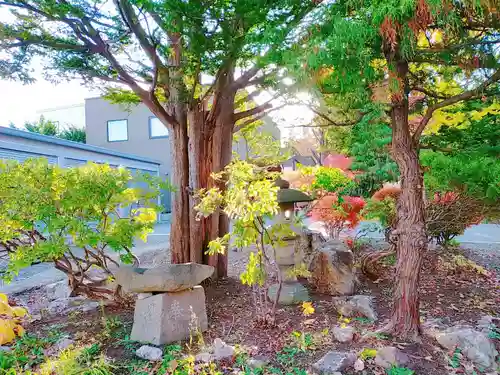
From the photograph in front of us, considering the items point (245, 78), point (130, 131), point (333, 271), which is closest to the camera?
point (333, 271)

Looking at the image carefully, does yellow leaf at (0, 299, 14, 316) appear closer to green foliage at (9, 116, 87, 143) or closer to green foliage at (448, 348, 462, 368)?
green foliage at (448, 348, 462, 368)

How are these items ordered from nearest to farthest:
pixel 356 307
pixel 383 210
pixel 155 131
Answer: pixel 356 307 < pixel 383 210 < pixel 155 131

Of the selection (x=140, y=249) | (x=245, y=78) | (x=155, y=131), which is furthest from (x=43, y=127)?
(x=245, y=78)

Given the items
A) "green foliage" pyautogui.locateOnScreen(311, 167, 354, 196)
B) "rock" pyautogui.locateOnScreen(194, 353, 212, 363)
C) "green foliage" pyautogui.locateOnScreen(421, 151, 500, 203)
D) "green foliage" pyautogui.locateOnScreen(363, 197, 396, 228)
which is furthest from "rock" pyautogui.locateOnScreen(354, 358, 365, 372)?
"green foliage" pyautogui.locateOnScreen(311, 167, 354, 196)

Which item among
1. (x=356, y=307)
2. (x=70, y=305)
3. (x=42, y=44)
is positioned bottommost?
(x=70, y=305)

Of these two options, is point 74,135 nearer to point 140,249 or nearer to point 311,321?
point 140,249

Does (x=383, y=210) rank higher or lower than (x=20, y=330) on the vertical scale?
higher

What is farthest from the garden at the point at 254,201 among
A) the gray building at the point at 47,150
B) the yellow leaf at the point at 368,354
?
the gray building at the point at 47,150

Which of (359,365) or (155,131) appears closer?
(359,365)

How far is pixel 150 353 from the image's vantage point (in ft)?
8.43

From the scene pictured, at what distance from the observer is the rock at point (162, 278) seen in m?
2.81

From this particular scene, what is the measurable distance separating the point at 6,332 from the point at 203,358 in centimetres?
176

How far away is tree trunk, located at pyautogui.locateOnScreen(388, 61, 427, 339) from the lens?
8.48ft

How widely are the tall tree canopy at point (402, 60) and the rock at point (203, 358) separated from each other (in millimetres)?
1420
